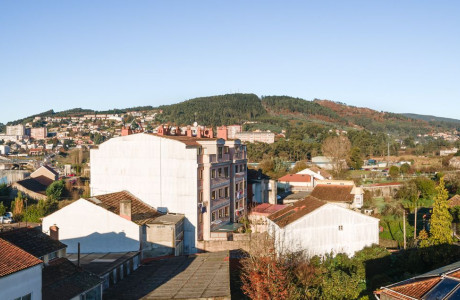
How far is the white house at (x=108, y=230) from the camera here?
24.1 metres

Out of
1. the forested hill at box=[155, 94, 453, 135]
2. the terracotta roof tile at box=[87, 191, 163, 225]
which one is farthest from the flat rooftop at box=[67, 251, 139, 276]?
the forested hill at box=[155, 94, 453, 135]

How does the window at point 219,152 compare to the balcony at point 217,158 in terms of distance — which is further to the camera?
the window at point 219,152

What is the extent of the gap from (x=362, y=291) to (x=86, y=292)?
12.4 metres

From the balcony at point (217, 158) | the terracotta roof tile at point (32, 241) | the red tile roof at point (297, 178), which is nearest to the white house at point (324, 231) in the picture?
the balcony at point (217, 158)

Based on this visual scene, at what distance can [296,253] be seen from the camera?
24688 mm

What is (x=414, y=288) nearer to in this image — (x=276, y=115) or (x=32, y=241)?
(x=32, y=241)

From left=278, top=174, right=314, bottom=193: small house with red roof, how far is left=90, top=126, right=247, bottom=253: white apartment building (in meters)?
20.8

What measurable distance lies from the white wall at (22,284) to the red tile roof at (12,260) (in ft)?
0.44

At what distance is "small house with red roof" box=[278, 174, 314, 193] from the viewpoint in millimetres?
52469

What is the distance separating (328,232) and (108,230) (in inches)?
490

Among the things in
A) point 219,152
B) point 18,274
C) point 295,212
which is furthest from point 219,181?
point 18,274

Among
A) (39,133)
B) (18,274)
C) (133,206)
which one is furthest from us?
(39,133)

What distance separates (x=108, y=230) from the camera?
24266mm

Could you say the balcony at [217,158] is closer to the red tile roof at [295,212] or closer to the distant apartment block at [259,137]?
the red tile roof at [295,212]
